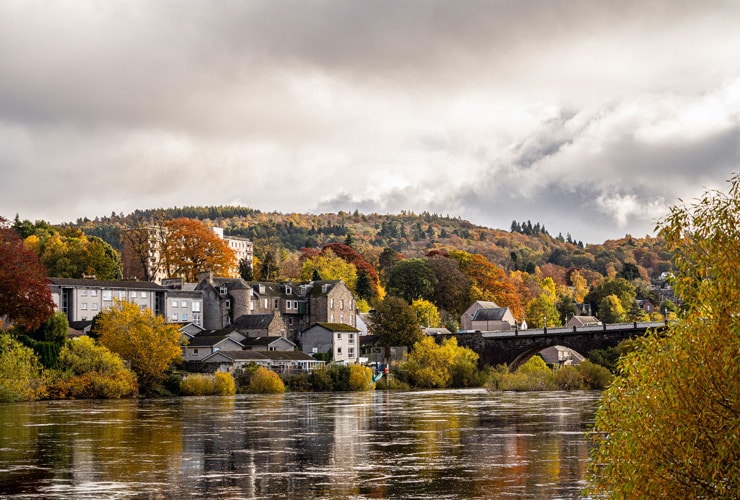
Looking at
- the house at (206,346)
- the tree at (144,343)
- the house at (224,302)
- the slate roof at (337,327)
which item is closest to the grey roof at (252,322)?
the house at (224,302)

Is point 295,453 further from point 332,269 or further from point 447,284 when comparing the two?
point 332,269

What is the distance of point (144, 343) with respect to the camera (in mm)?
87125

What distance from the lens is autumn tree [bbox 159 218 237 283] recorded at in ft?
466

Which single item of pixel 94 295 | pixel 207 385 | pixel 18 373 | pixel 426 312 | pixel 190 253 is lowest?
pixel 207 385

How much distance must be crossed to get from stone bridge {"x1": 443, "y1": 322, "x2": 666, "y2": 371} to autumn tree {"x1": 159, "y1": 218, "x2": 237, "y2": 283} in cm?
4228

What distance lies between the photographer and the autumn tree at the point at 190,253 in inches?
5595

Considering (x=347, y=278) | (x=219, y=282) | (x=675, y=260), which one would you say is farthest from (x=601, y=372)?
(x=675, y=260)

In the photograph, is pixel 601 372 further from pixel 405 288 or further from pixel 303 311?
pixel 405 288

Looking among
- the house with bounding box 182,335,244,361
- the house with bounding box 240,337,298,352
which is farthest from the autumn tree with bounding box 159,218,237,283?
the house with bounding box 182,335,244,361

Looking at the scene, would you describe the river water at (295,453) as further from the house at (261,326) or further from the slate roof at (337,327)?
the slate roof at (337,327)

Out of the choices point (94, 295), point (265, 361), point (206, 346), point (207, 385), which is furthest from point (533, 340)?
point (94, 295)

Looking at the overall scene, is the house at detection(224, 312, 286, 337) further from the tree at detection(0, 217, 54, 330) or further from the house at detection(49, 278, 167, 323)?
the tree at detection(0, 217, 54, 330)

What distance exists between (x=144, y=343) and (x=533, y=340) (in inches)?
1825

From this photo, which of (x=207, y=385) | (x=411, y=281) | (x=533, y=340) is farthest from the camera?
(x=411, y=281)
